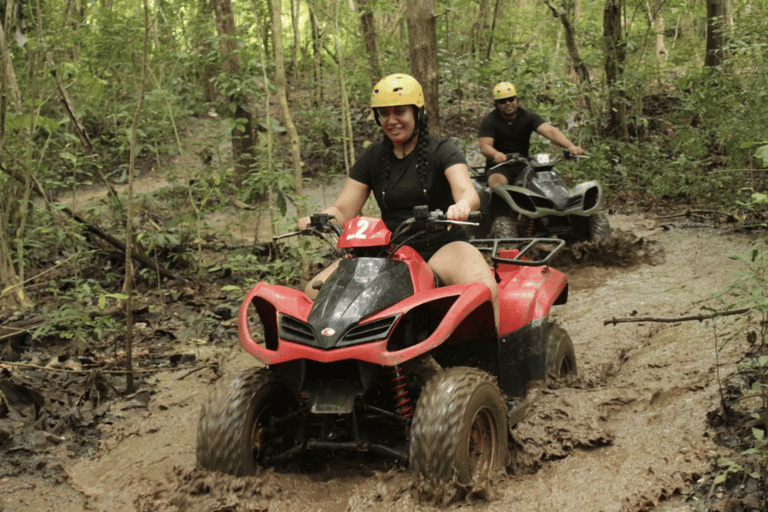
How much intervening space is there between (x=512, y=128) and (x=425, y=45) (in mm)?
1556

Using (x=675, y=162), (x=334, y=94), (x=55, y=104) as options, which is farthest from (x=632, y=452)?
(x=334, y=94)

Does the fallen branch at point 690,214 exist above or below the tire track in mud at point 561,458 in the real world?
above

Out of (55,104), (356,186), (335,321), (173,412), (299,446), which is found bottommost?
(173,412)

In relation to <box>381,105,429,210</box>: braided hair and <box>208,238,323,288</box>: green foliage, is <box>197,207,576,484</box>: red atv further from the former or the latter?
<box>208,238,323,288</box>: green foliage

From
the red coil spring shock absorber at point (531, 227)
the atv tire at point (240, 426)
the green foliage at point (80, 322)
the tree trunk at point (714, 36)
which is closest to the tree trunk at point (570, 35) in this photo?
the tree trunk at point (714, 36)

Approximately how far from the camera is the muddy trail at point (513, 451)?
122 inches

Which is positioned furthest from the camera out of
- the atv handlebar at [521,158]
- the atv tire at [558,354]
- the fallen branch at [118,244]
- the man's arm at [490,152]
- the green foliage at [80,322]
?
the man's arm at [490,152]

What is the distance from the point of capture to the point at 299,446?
3352 mm

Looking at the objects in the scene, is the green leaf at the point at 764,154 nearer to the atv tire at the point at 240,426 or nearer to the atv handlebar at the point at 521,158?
the atv tire at the point at 240,426

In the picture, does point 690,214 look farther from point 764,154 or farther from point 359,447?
point 359,447

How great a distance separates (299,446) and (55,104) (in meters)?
9.71

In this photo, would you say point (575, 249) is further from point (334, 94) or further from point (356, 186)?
point (334, 94)

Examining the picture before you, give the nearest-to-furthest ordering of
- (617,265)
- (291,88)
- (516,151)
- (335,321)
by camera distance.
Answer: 1. (335,321)
2. (617,265)
3. (516,151)
4. (291,88)

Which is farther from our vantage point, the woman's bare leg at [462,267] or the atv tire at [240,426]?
the woman's bare leg at [462,267]
